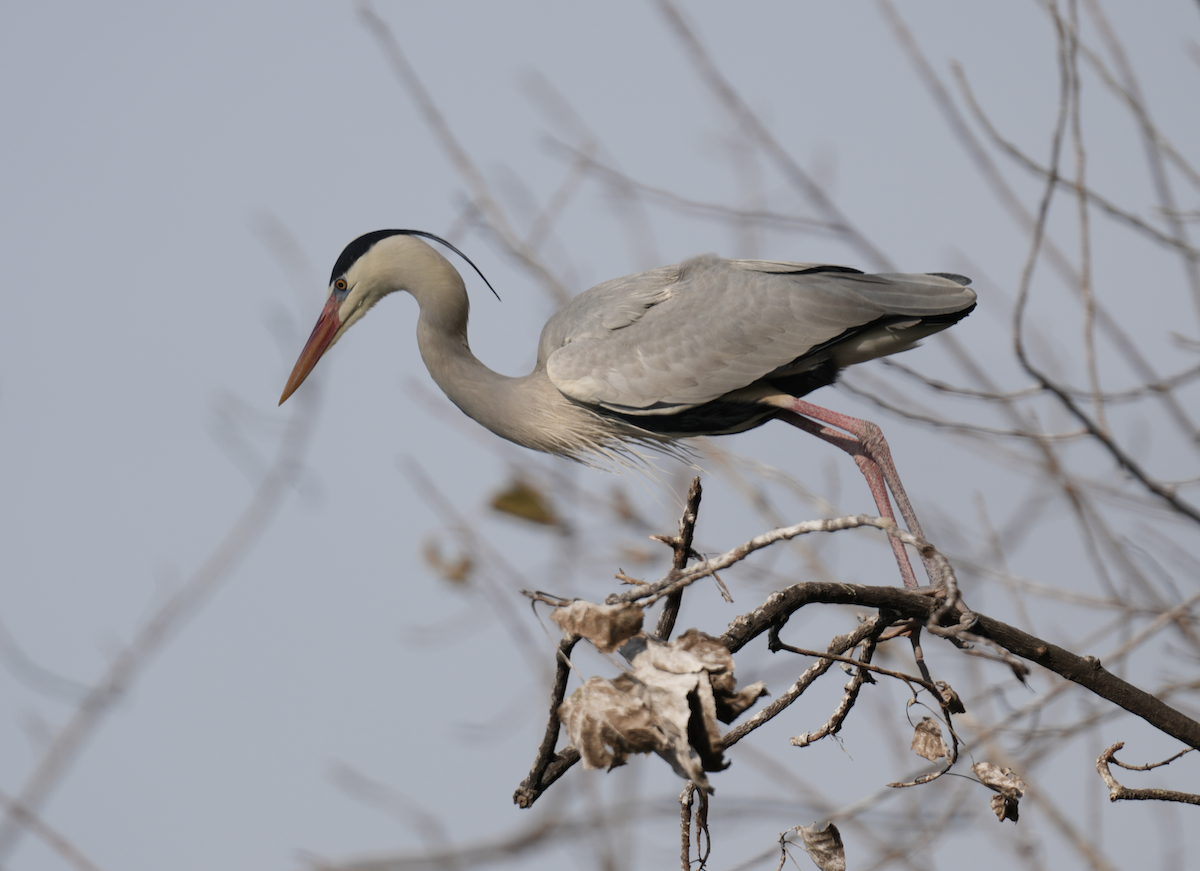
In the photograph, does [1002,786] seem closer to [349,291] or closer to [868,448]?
[868,448]

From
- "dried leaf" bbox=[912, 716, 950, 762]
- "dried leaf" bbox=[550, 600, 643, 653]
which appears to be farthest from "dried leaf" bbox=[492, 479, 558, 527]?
"dried leaf" bbox=[550, 600, 643, 653]

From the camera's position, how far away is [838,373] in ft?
13.1

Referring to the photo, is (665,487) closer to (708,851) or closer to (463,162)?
(463,162)

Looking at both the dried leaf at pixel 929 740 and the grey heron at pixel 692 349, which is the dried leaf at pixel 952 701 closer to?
the dried leaf at pixel 929 740

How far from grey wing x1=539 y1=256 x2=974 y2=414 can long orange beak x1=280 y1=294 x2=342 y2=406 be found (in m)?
0.99

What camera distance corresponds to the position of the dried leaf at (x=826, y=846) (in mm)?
1764

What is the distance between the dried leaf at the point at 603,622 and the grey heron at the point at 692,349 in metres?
2.17

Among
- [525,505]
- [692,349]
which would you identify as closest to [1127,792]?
[692,349]

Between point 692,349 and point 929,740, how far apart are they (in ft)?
6.72

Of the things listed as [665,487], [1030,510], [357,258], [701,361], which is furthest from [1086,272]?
[357,258]

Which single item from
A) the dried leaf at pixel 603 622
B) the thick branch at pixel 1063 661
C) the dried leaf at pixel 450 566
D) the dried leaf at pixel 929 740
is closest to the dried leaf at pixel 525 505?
the dried leaf at pixel 450 566

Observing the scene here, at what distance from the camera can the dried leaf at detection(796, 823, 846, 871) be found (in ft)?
5.79

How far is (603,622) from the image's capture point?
1477 mm

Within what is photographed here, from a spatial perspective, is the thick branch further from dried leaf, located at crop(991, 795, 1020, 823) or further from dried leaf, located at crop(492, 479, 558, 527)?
dried leaf, located at crop(492, 479, 558, 527)
